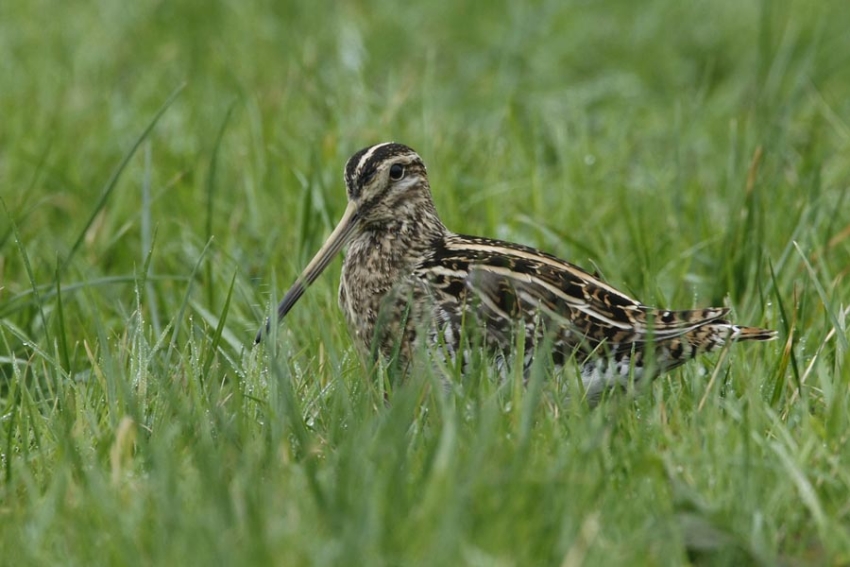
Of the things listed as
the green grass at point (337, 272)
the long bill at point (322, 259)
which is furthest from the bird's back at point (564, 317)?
the long bill at point (322, 259)

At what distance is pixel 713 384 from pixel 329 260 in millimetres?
1390

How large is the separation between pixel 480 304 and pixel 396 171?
71 cm

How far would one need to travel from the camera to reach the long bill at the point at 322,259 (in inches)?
182

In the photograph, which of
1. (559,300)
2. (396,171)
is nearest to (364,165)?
(396,171)

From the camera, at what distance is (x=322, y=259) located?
477 centimetres

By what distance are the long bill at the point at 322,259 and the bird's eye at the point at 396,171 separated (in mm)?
175

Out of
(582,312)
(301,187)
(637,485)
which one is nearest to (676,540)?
(637,485)

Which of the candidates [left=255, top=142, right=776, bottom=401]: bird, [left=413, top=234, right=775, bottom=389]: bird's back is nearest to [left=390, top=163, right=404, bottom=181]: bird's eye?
[left=255, top=142, right=776, bottom=401]: bird

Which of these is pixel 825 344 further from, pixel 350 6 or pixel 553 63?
pixel 350 6

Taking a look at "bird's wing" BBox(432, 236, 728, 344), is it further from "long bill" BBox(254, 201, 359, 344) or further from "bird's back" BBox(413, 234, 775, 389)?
"long bill" BBox(254, 201, 359, 344)

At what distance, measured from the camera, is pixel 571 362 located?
4.16 meters

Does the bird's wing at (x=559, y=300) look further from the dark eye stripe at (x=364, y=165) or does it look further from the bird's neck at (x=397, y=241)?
the dark eye stripe at (x=364, y=165)

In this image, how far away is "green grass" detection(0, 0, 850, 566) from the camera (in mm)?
3158

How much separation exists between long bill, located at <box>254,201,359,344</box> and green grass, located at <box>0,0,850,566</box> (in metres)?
0.12
